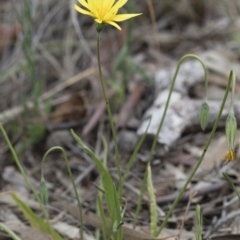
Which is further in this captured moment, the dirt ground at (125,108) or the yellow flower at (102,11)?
the dirt ground at (125,108)

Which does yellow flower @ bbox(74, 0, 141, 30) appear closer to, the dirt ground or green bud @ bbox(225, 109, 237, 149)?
green bud @ bbox(225, 109, 237, 149)

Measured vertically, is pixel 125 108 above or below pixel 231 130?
below

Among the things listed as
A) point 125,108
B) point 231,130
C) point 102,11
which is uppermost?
point 102,11

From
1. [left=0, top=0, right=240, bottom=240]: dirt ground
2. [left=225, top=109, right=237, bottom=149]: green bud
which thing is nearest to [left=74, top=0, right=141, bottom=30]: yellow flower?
[left=225, top=109, right=237, bottom=149]: green bud

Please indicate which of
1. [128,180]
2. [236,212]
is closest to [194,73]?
[128,180]

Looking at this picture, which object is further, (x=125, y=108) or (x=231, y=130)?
(x=125, y=108)

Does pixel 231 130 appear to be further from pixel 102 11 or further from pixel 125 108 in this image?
pixel 125 108

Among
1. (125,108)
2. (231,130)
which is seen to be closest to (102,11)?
(231,130)

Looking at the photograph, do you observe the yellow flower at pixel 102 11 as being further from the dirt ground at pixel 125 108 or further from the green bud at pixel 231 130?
the dirt ground at pixel 125 108

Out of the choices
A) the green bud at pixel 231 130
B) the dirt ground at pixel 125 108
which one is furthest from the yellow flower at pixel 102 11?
the dirt ground at pixel 125 108
